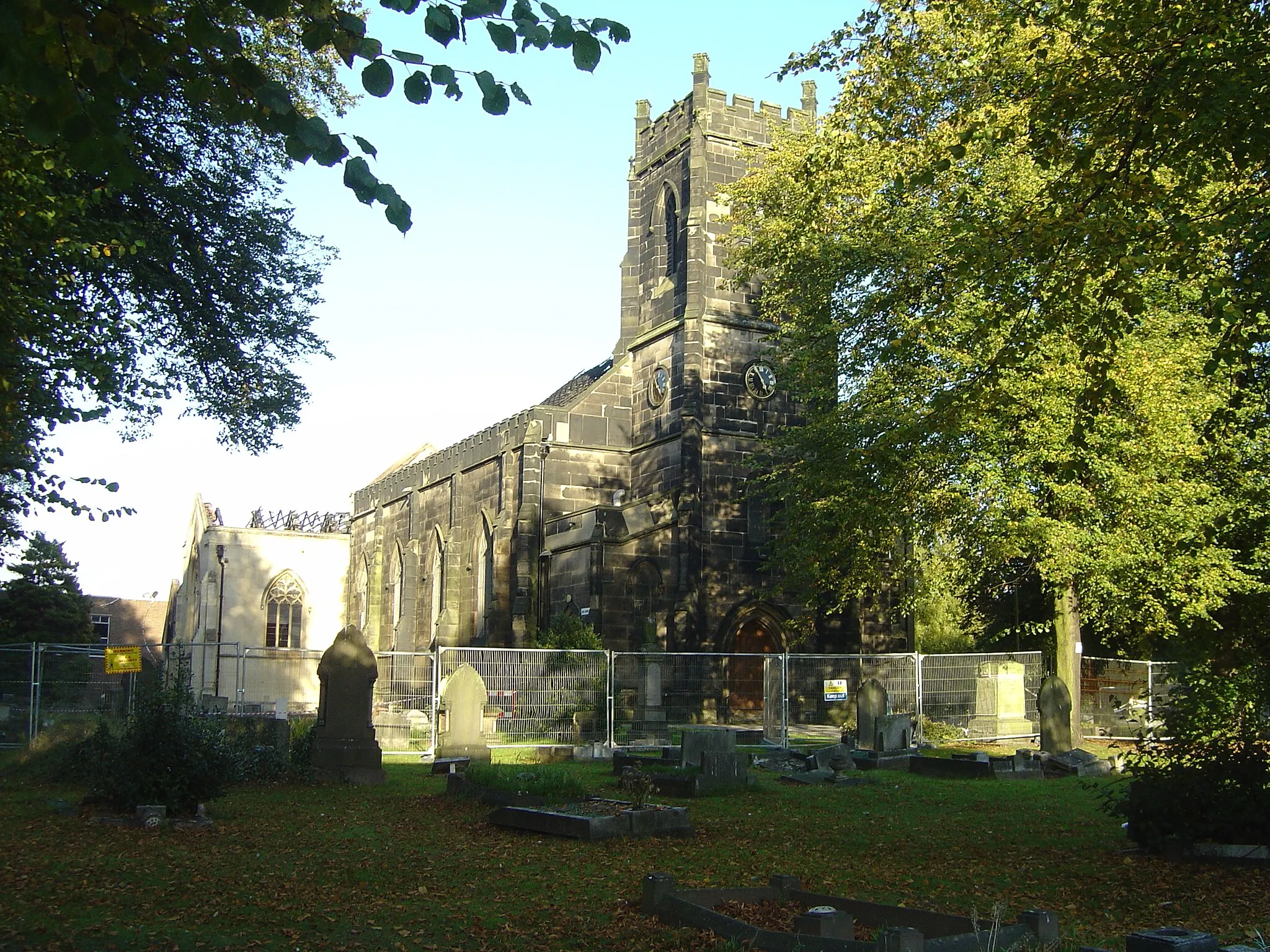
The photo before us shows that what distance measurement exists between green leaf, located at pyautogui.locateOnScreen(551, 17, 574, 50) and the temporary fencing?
16533 mm

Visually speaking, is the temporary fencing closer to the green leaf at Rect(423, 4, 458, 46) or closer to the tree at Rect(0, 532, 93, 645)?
the tree at Rect(0, 532, 93, 645)

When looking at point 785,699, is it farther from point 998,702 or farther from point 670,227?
point 670,227

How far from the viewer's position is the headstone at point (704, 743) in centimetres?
1568

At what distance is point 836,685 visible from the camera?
23203mm

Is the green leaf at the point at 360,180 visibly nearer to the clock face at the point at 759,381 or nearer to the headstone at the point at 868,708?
the headstone at the point at 868,708

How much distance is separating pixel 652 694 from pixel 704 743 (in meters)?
8.79

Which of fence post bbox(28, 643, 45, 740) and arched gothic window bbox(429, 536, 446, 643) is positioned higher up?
arched gothic window bbox(429, 536, 446, 643)

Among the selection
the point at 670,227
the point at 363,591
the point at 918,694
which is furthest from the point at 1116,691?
the point at 363,591

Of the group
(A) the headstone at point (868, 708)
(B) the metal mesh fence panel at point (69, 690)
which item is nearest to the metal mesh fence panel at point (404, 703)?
(B) the metal mesh fence panel at point (69, 690)

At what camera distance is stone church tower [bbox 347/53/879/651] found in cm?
3089

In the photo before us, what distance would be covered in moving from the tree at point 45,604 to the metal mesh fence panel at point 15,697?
17.3 metres

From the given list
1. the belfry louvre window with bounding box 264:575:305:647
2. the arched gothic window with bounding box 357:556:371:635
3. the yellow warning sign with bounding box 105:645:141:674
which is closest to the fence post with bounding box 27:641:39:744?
the yellow warning sign with bounding box 105:645:141:674

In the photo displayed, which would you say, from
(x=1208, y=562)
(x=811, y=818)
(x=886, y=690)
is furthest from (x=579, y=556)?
(x=811, y=818)

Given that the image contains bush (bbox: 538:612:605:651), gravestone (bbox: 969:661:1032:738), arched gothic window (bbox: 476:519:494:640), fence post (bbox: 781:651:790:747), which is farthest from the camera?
arched gothic window (bbox: 476:519:494:640)
